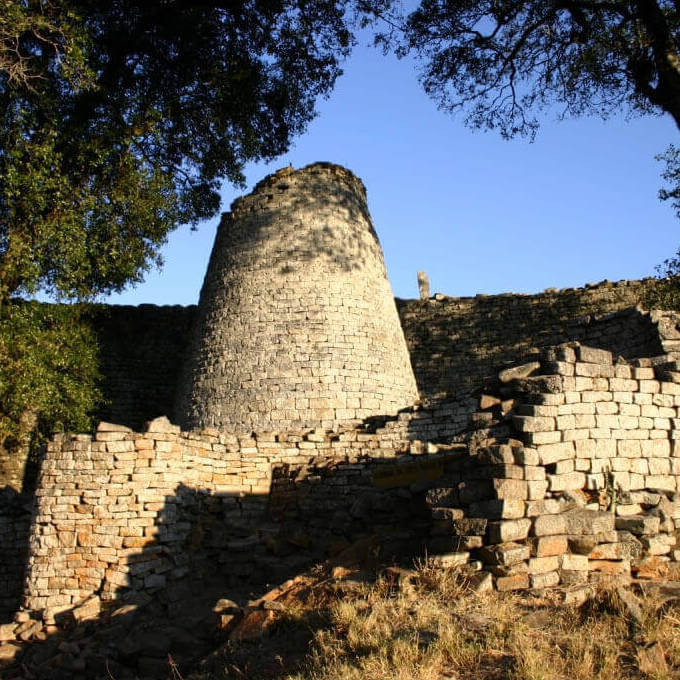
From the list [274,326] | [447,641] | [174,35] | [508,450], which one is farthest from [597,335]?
[174,35]

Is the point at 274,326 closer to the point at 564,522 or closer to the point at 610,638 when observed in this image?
the point at 564,522

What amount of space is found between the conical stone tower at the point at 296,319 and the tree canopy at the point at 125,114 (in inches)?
56.6

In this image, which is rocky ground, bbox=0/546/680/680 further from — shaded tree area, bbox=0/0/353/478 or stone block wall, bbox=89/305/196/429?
stone block wall, bbox=89/305/196/429

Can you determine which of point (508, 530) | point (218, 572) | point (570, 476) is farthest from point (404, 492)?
point (218, 572)

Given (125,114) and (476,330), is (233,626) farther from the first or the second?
(476,330)

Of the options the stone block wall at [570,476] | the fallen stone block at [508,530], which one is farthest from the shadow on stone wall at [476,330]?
the fallen stone block at [508,530]

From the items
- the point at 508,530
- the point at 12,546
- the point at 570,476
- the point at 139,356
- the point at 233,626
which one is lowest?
the point at 233,626

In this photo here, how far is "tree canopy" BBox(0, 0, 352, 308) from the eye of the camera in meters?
9.38

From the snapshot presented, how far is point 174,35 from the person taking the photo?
11.7 m

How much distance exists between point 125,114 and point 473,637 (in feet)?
32.3

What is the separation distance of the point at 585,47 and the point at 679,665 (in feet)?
36.1

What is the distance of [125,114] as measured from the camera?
10828 mm

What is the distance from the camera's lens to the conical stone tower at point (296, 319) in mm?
10523

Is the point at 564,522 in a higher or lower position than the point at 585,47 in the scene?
lower
